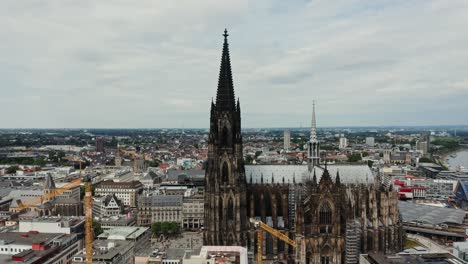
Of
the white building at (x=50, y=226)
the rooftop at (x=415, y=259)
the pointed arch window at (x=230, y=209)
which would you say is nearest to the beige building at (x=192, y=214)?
the white building at (x=50, y=226)

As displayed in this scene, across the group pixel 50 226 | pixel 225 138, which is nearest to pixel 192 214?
pixel 50 226

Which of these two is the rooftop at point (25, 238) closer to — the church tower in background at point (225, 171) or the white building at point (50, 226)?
the white building at point (50, 226)

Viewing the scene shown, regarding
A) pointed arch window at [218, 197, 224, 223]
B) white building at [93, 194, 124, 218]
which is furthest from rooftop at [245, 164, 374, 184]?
white building at [93, 194, 124, 218]

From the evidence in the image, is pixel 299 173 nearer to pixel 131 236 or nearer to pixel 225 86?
pixel 225 86

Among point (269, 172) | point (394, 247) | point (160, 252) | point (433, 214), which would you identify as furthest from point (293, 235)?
point (433, 214)

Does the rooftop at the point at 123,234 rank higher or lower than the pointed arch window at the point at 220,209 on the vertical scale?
lower

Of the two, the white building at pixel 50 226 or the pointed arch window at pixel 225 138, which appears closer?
the pointed arch window at pixel 225 138

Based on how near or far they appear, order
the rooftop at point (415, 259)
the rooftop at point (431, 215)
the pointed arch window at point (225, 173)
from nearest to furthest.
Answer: the rooftop at point (415, 259)
the pointed arch window at point (225, 173)
the rooftop at point (431, 215)
